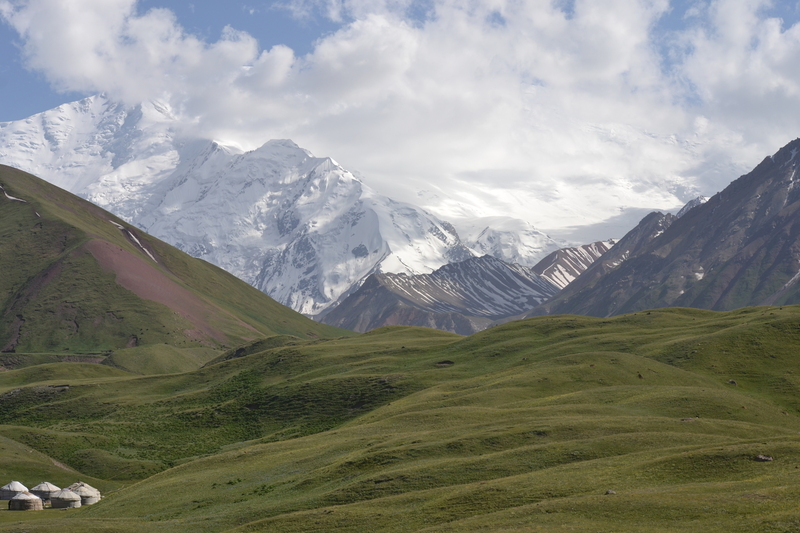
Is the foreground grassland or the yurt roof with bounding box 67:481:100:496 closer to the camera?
the foreground grassland

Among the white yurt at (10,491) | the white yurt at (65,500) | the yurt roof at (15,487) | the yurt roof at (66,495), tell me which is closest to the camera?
the white yurt at (65,500)

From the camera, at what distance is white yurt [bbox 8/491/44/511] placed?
287 ft

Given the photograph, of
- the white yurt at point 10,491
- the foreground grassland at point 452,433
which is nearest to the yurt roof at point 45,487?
the white yurt at point 10,491

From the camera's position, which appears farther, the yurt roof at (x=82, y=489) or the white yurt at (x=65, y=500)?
the yurt roof at (x=82, y=489)

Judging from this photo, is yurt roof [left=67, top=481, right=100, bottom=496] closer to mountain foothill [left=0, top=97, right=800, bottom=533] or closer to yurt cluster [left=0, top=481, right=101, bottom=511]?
yurt cluster [left=0, top=481, right=101, bottom=511]

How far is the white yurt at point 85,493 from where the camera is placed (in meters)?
93.9

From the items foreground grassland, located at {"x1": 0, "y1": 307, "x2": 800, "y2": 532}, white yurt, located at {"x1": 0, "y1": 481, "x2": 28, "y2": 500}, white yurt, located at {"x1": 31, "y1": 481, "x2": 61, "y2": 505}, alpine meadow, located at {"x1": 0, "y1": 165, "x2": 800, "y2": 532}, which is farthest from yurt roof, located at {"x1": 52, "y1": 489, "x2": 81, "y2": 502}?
alpine meadow, located at {"x1": 0, "y1": 165, "x2": 800, "y2": 532}

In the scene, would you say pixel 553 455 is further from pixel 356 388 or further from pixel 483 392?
pixel 356 388

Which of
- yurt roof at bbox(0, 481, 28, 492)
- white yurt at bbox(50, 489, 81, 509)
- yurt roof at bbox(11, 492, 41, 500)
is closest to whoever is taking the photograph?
yurt roof at bbox(11, 492, 41, 500)

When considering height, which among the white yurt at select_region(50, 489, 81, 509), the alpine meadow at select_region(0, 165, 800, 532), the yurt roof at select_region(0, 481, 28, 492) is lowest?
the white yurt at select_region(50, 489, 81, 509)

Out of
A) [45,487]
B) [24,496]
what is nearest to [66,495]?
[45,487]

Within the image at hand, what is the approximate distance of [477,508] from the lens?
1999 inches

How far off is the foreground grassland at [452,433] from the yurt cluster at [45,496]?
5.35m

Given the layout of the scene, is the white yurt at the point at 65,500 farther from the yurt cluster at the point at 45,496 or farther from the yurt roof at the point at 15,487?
the yurt roof at the point at 15,487
